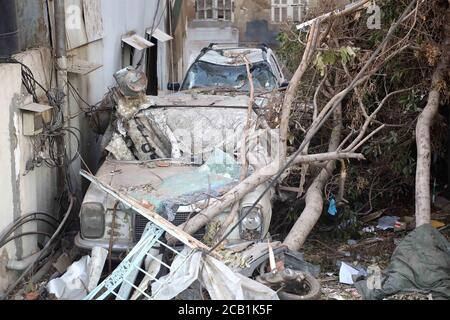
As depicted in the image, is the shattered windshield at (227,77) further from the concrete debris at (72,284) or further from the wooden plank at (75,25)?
the concrete debris at (72,284)

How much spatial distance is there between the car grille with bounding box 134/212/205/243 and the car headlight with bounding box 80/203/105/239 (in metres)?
0.32

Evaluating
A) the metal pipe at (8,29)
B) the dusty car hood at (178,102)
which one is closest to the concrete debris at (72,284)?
the dusty car hood at (178,102)

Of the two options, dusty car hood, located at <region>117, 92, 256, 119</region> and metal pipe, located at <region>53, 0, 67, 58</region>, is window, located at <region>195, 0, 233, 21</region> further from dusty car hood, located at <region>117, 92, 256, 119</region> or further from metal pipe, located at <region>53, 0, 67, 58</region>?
metal pipe, located at <region>53, 0, 67, 58</region>

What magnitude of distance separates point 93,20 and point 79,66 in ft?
4.65

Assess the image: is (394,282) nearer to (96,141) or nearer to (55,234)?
(55,234)

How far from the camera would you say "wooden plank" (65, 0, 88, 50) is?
8102mm

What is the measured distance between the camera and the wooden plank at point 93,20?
29.2ft

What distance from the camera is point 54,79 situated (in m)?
7.42

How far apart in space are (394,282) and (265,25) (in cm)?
1625

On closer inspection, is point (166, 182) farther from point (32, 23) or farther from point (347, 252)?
point (32, 23)

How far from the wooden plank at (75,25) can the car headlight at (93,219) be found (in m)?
2.83

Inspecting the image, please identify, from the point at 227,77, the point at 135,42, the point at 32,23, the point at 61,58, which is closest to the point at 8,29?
the point at 32,23

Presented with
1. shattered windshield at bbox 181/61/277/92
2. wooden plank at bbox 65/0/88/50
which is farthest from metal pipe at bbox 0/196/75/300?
shattered windshield at bbox 181/61/277/92
